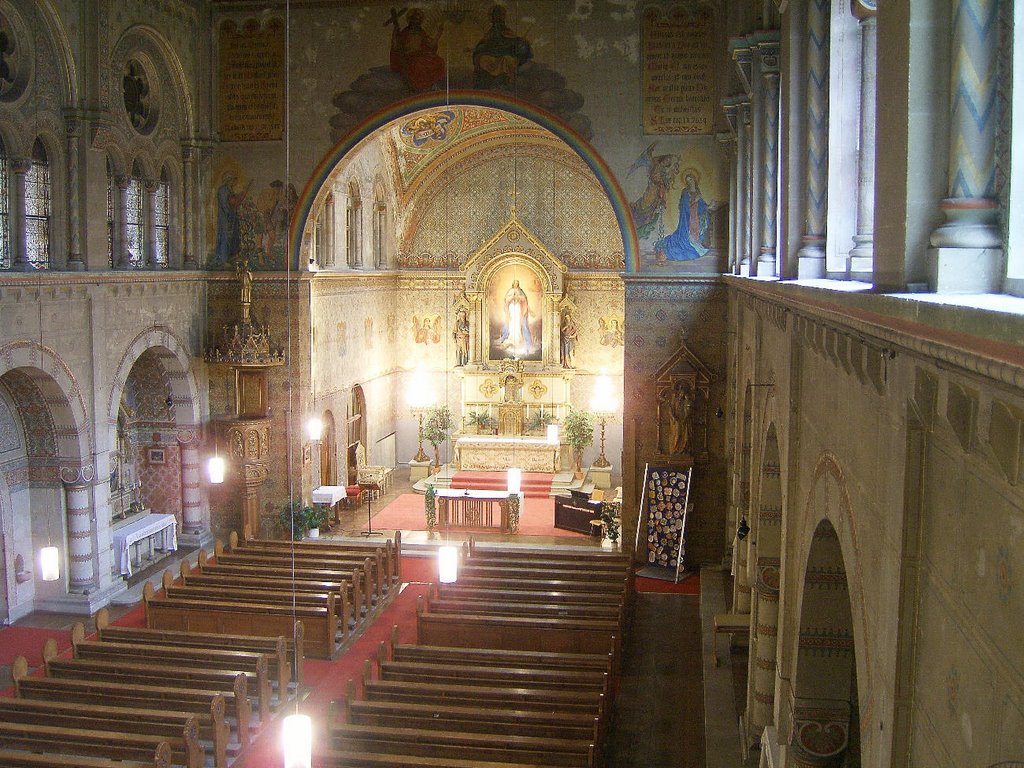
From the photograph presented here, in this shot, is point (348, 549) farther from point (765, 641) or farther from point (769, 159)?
point (769, 159)

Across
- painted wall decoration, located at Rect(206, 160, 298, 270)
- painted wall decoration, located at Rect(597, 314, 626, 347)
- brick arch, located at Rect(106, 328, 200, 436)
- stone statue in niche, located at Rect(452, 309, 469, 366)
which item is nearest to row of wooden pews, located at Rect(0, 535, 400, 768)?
brick arch, located at Rect(106, 328, 200, 436)

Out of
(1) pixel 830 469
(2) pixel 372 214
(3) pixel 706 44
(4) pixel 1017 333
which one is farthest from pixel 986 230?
(2) pixel 372 214

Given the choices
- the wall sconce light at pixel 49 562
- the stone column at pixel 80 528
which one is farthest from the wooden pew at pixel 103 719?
the stone column at pixel 80 528

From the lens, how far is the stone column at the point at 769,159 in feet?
37.3

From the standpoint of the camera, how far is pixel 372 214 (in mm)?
29047

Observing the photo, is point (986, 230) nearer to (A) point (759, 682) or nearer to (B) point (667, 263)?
(A) point (759, 682)

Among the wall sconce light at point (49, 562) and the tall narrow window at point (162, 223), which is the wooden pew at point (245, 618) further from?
the tall narrow window at point (162, 223)

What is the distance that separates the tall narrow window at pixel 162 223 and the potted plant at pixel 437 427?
9.88 metres

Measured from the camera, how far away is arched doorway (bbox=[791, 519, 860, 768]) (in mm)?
7973

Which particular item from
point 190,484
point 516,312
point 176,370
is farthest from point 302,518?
point 516,312

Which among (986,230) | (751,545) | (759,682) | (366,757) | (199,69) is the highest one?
(199,69)

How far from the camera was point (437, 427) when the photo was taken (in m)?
30.1

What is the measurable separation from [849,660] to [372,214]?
897 inches

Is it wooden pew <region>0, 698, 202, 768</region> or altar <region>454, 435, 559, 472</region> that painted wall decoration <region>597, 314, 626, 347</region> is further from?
wooden pew <region>0, 698, 202, 768</region>
